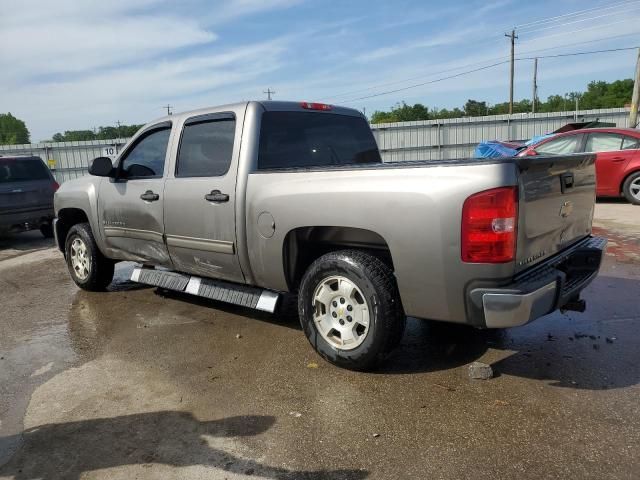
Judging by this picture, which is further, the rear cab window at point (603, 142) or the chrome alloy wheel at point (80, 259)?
the rear cab window at point (603, 142)

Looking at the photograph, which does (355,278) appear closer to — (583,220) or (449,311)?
(449,311)

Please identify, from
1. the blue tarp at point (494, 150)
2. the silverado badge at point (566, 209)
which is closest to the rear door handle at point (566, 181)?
the silverado badge at point (566, 209)

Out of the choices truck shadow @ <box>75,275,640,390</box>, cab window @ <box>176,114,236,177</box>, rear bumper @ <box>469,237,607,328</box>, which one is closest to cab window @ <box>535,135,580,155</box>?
truck shadow @ <box>75,275,640,390</box>

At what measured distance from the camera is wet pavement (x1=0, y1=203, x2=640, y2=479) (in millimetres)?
2615

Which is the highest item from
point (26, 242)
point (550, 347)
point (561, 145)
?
point (561, 145)

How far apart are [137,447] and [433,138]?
74.3 feet

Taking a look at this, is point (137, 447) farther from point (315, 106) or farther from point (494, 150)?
point (494, 150)

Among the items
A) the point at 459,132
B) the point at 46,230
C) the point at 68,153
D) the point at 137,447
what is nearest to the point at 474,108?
the point at 459,132

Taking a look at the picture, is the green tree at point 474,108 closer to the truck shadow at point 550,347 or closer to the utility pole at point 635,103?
the utility pole at point 635,103

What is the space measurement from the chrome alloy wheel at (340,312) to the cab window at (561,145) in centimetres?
934

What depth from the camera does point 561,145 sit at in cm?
1131

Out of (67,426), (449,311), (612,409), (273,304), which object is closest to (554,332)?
(612,409)

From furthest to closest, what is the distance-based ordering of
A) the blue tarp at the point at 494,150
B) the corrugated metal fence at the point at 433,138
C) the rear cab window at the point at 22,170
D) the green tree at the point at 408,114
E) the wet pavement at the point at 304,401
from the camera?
the green tree at the point at 408,114 → the corrugated metal fence at the point at 433,138 → the blue tarp at the point at 494,150 → the rear cab window at the point at 22,170 → the wet pavement at the point at 304,401

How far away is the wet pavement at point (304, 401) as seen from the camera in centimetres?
262
